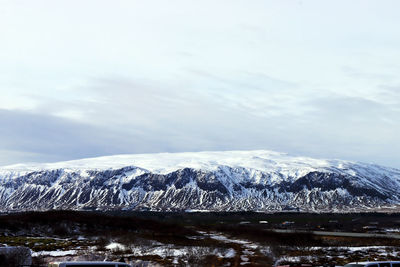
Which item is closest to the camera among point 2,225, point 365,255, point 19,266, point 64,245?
point 19,266

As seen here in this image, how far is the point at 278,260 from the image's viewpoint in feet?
205

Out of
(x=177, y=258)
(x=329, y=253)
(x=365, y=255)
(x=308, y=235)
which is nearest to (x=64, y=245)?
(x=177, y=258)

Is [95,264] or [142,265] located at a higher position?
[95,264]

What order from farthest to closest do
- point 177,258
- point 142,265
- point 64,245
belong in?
point 64,245 < point 177,258 < point 142,265

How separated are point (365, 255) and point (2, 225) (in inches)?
2918

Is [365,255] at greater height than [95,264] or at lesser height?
lesser

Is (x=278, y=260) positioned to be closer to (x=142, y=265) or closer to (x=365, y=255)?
(x=365, y=255)

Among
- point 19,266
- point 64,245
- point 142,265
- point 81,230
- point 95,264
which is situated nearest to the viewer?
point 95,264

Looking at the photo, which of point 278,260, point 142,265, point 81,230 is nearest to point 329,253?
point 278,260

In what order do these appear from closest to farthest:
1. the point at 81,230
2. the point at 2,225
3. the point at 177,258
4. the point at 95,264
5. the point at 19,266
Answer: the point at 95,264
the point at 19,266
the point at 177,258
the point at 2,225
the point at 81,230

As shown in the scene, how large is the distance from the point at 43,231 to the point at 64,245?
2888 cm

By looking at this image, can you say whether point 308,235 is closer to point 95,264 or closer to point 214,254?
point 214,254

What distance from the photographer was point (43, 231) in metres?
102

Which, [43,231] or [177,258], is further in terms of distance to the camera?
[43,231]
